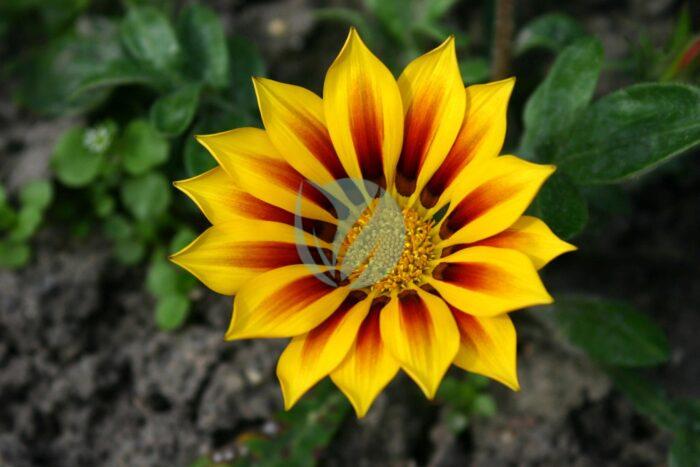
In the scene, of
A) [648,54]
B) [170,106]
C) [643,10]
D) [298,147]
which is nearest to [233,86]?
[170,106]

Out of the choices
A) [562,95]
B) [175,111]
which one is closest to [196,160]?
[175,111]

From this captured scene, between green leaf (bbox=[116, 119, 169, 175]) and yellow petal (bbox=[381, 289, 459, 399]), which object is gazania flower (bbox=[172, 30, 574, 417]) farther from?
green leaf (bbox=[116, 119, 169, 175])

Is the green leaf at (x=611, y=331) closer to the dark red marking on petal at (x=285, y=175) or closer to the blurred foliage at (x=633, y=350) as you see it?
the blurred foliage at (x=633, y=350)

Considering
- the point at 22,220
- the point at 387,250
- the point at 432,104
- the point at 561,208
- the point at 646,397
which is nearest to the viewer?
the point at 432,104

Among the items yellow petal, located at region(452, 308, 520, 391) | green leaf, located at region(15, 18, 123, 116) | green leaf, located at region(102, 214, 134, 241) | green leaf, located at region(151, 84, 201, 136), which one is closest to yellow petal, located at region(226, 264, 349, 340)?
yellow petal, located at region(452, 308, 520, 391)

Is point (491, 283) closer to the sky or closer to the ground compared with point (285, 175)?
closer to the ground

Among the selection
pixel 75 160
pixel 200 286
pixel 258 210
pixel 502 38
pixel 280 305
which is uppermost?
pixel 258 210

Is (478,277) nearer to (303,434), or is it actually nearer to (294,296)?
(294,296)
